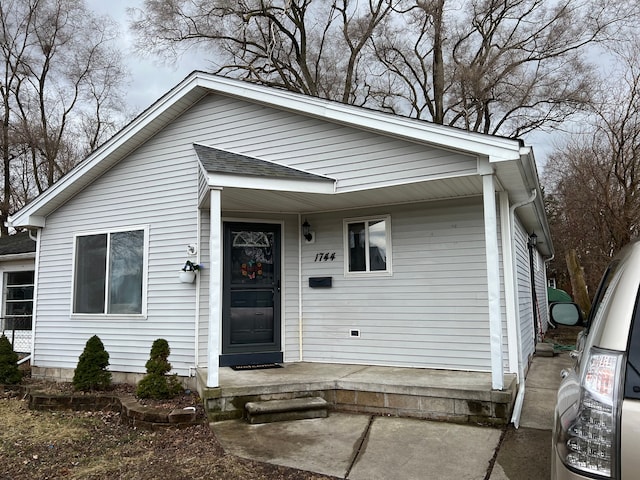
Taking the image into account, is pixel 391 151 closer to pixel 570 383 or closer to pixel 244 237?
pixel 244 237

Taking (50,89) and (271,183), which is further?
(50,89)

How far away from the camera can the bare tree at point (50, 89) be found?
17.9m

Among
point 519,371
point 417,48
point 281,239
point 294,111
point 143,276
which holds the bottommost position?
point 519,371

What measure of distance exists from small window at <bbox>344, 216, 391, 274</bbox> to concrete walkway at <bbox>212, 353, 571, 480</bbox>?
6.78 ft

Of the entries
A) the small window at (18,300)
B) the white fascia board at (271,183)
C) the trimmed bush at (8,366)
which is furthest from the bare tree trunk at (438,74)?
the trimmed bush at (8,366)

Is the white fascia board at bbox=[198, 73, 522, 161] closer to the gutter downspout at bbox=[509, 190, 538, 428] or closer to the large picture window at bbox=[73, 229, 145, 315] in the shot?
the gutter downspout at bbox=[509, 190, 538, 428]

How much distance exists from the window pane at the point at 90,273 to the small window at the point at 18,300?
359 cm

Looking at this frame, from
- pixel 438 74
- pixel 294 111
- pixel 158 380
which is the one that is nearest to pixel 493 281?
pixel 294 111

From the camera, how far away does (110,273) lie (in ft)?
22.9

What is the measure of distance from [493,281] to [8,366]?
7.04m

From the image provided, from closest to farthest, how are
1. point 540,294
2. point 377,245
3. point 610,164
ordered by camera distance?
point 377,245, point 540,294, point 610,164

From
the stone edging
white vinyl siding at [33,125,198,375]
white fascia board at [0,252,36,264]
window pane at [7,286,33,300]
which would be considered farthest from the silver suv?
window pane at [7,286,33,300]

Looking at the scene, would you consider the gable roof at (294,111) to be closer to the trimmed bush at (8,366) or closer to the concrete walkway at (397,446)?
the trimmed bush at (8,366)

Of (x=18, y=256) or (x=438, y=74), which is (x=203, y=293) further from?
(x=438, y=74)
